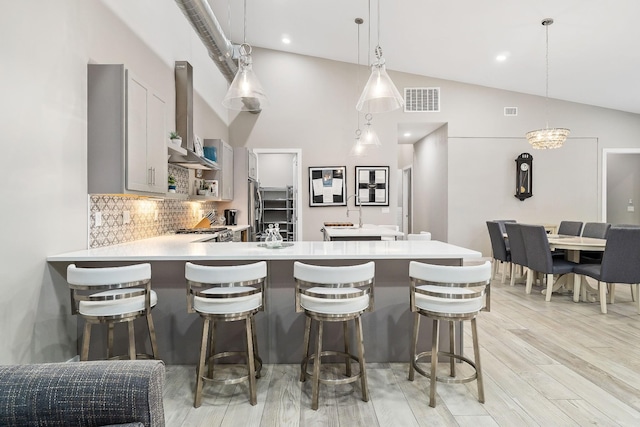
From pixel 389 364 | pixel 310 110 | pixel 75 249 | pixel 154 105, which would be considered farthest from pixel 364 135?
pixel 75 249

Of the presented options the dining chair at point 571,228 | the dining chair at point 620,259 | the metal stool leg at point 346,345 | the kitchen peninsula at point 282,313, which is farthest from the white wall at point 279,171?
the metal stool leg at point 346,345

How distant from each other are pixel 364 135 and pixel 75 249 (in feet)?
12.6

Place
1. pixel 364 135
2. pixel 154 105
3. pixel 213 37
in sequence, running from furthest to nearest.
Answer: pixel 364 135 → pixel 213 37 → pixel 154 105

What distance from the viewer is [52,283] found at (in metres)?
2.33

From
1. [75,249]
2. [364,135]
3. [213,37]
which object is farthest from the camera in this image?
[364,135]

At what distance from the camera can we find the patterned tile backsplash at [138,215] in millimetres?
2871

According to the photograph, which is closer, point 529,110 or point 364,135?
point 364,135

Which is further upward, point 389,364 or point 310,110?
point 310,110

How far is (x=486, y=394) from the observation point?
2.23 metres

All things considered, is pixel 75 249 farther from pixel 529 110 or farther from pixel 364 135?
pixel 529 110

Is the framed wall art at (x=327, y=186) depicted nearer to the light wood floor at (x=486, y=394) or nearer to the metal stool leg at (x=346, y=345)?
the light wood floor at (x=486, y=394)

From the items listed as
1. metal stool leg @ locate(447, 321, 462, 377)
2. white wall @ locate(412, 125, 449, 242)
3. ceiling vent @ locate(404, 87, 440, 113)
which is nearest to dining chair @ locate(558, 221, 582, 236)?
white wall @ locate(412, 125, 449, 242)

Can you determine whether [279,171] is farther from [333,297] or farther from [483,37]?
[333,297]

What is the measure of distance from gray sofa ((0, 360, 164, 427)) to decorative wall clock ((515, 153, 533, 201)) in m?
7.65
